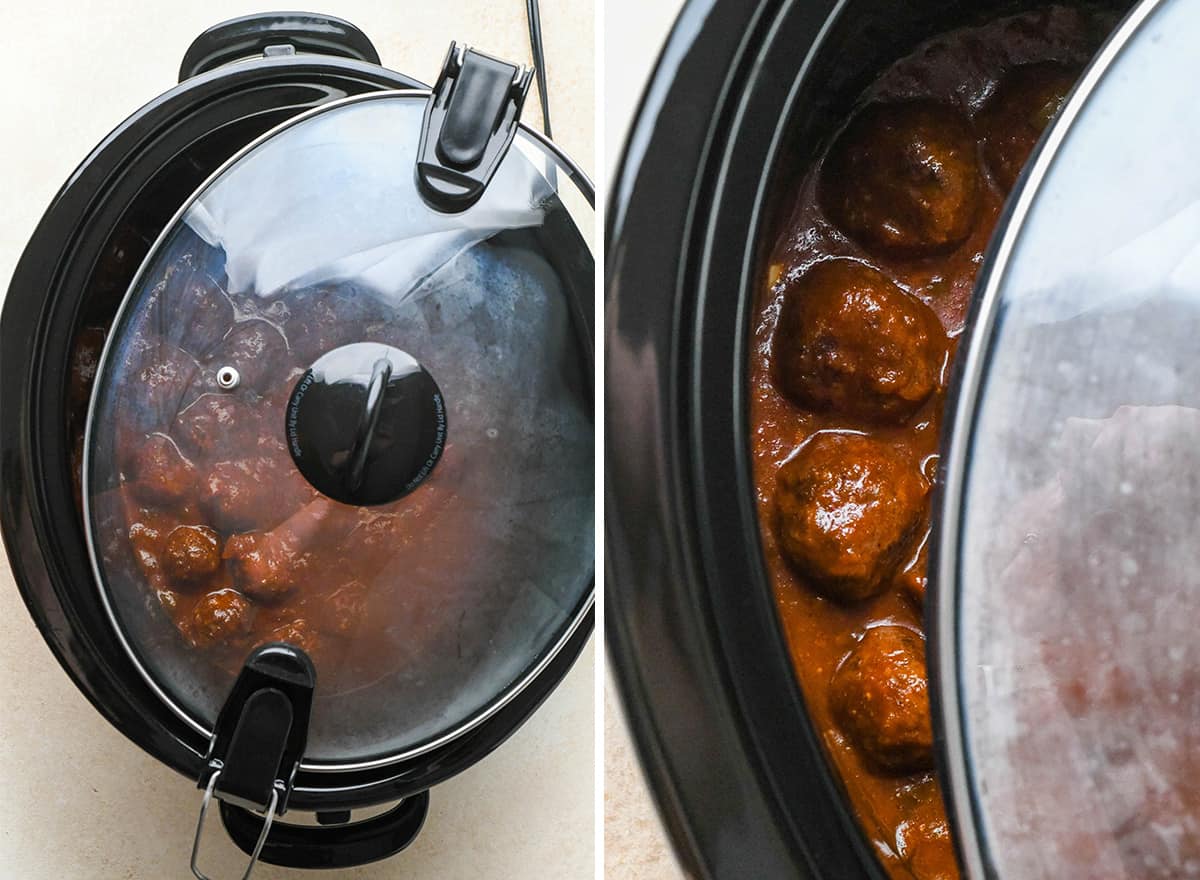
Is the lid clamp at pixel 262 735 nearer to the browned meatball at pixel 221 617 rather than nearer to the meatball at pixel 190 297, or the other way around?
the browned meatball at pixel 221 617

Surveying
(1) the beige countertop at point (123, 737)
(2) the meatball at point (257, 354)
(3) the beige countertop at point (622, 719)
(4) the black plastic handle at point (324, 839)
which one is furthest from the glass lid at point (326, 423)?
(1) the beige countertop at point (123, 737)

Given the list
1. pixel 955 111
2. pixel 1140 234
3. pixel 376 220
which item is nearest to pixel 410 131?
pixel 376 220

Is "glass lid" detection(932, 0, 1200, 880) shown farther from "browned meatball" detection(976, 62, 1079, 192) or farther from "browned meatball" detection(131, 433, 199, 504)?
"browned meatball" detection(131, 433, 199, 504)

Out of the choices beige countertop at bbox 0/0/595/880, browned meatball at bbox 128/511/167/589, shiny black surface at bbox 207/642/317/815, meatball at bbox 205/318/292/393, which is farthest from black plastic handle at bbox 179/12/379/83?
shiny black surface at bbox 207/642/317/815

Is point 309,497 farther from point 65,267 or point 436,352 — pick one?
point 65,267


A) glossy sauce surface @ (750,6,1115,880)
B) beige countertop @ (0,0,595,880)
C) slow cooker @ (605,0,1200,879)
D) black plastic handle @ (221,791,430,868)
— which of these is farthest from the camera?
beige countertop @ (0,0,595,880)

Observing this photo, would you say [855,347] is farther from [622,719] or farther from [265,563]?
[265,563]
